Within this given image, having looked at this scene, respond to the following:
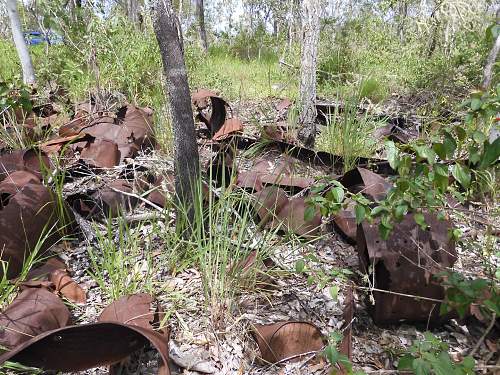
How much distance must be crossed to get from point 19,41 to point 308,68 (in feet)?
9.00

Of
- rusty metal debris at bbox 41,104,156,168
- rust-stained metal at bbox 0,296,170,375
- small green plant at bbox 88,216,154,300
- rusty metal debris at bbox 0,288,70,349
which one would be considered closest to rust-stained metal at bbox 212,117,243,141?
rusty metal debris at bbox 41,104,156,168

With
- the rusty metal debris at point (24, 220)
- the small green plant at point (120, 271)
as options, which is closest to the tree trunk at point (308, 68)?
the small green plant at point (120, 271)

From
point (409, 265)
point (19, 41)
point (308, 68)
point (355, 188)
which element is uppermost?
point (19, 41)

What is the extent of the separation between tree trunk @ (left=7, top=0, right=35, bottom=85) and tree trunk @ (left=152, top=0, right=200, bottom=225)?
272 centimetres

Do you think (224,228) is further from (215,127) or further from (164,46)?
(215,127)

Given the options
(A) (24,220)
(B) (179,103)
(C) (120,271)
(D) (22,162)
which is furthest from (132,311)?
(D) (22,162)

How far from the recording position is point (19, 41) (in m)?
3.54

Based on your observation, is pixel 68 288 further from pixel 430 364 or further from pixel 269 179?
pixel 430 364

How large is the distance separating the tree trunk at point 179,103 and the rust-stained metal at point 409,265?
2.54 ft

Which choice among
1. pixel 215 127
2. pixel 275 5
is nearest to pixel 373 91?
pixel 215 127

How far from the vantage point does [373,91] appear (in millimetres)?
4629

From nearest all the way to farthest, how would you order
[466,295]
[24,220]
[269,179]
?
[466,295], [24,220], [269,179]

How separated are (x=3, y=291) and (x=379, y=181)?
1.64 m

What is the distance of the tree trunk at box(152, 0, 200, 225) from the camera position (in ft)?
4.76
